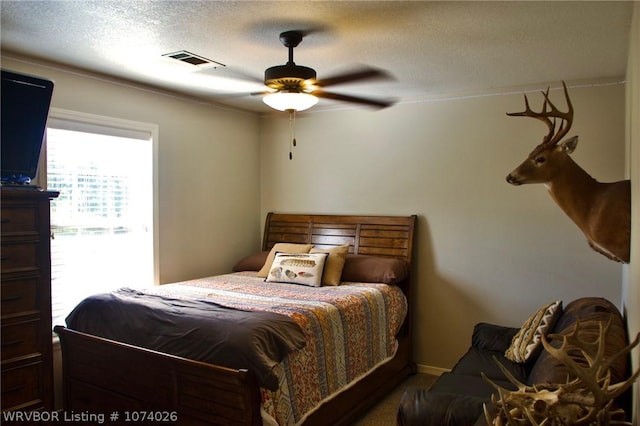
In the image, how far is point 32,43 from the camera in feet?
9.36

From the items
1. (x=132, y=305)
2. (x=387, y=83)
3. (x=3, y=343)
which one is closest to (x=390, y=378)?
(x=132, y=305)

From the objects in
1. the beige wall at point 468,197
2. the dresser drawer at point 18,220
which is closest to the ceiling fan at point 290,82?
the dresser drawer at point 18,220

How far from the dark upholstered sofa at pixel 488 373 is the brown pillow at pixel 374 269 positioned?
0.87 metres

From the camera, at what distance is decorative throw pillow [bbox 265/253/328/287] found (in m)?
3.84

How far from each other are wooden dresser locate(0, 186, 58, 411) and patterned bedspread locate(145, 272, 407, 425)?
3.40 ft

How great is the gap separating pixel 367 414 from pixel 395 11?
2.63 metres

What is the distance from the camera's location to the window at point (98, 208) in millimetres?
3342

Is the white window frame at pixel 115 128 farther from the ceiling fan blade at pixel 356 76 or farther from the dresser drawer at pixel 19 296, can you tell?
the ceiling fan blade at pixel 356 76

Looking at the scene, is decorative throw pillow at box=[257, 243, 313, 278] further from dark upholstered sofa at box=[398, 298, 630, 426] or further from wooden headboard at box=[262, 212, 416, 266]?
dark upholstered sofa at box=[398, 298, 630, 426]

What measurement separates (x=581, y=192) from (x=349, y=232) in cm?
229

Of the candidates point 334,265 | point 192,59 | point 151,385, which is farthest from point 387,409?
point 192,59

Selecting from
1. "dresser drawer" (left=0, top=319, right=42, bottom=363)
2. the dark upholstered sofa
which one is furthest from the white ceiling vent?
the dark upholstered sofa

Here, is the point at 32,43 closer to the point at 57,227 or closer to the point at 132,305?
the point at 57,227

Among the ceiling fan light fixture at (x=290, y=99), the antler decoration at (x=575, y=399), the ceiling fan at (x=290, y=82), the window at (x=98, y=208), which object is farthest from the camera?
the window at (x=98, y=208)
